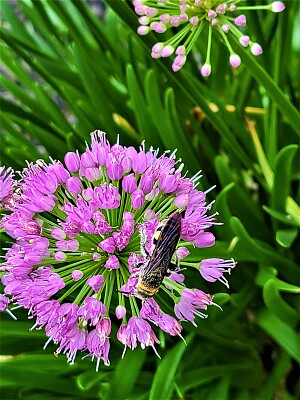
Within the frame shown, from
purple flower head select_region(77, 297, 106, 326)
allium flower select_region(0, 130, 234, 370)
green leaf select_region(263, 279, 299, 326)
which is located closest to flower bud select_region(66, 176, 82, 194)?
allium flower select_region(0, 130, 234, 370)

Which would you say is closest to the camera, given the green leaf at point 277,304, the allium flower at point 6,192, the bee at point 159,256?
the bee at point 159,256

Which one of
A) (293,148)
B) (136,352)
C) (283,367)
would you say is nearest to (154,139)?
(293,148)

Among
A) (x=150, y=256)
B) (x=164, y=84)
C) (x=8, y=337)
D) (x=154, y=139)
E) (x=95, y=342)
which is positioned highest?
(x=164, y=84)

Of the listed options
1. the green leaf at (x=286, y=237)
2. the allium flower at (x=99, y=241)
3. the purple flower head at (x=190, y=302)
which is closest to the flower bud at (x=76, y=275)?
the allium flower at (x=99, y=241)

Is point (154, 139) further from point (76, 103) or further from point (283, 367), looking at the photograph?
point (283, 367)

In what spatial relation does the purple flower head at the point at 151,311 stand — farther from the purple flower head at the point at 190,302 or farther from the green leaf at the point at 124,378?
the green leaf at the point at 124,378

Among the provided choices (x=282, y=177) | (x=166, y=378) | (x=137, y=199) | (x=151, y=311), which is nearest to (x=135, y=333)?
(x=151, y=311)

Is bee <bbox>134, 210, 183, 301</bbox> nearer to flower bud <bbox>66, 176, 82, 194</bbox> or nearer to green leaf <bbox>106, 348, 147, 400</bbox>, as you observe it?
flower bud <bbox>66, 176, 82, 194</bbox>
